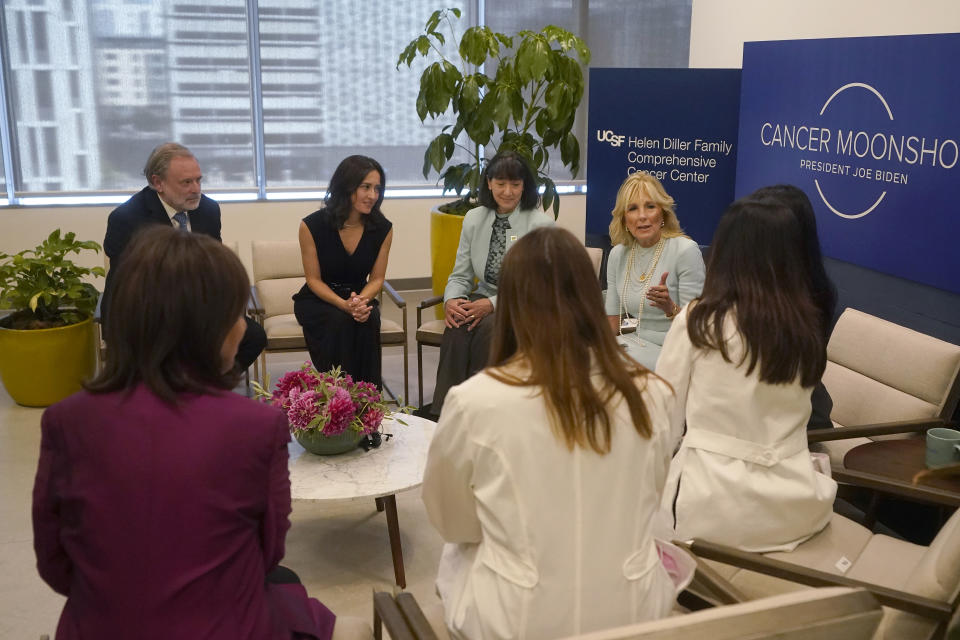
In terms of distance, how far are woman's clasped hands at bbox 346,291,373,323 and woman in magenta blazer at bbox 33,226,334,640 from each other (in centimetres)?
291

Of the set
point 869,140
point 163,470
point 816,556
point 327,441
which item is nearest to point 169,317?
point 163,470

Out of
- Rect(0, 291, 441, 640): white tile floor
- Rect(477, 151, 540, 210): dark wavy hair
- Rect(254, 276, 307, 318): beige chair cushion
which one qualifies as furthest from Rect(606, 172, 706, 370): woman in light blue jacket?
Rect(254, 276, 307, 318): beige chair cushion

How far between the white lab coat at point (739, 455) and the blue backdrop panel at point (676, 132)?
9.84 ft

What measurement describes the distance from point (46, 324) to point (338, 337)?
1.63 meters

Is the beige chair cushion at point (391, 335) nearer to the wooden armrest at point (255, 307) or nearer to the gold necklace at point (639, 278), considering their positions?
the wooden armrest at point (255, 307)

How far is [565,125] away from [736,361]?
12.7ft

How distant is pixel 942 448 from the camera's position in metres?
2.91

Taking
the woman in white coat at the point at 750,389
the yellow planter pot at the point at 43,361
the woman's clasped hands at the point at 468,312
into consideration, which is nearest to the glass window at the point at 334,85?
the yellow planter pot at the point at 43,361

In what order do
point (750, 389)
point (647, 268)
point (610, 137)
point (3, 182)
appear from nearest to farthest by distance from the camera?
point (750, 389) < point (647, 268) < point (610, 137) < point (3, 182)

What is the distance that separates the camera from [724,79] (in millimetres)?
5344

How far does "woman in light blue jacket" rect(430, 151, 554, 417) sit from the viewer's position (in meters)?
4.80

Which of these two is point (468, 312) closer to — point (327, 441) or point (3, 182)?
point (327, 441)

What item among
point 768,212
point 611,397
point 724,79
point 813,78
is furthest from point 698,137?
point 611,397

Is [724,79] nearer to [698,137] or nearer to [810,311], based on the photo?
[698,137]
